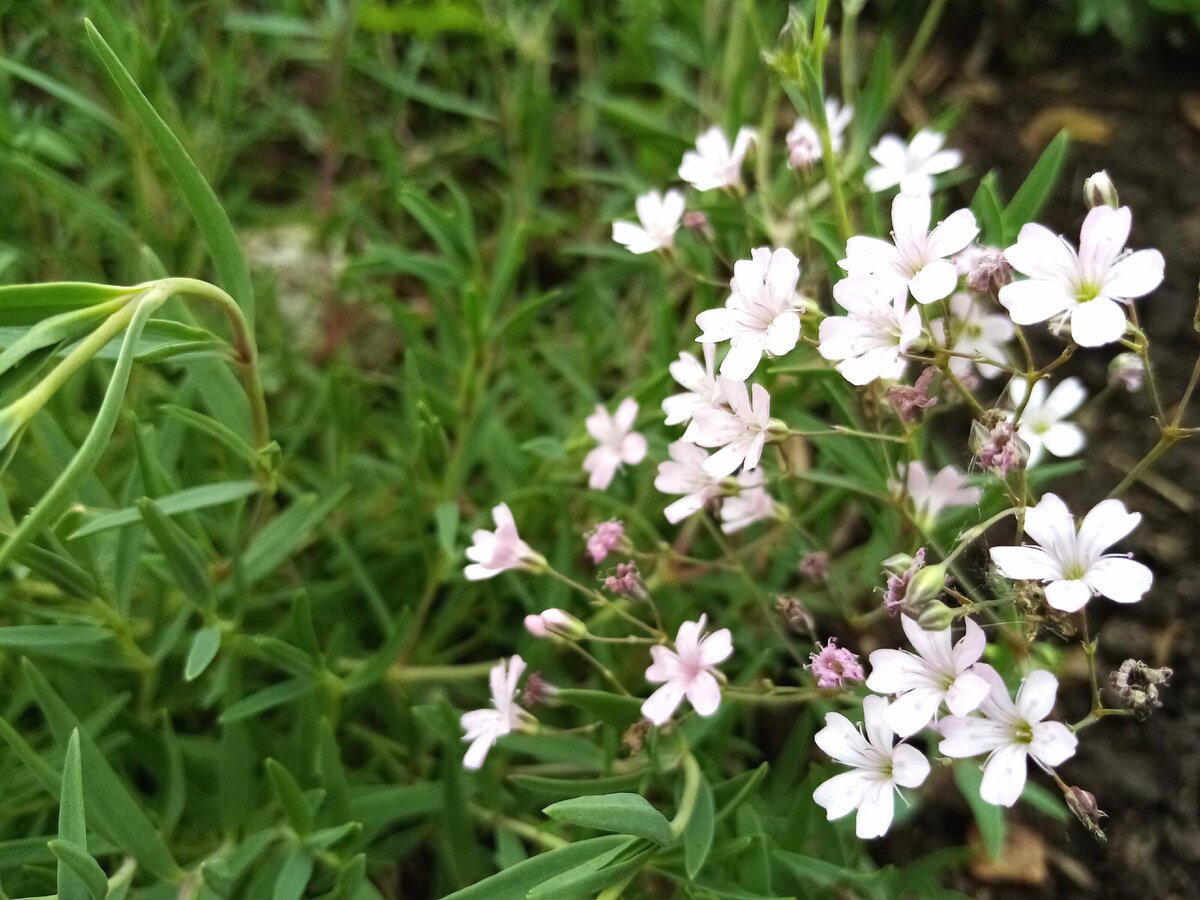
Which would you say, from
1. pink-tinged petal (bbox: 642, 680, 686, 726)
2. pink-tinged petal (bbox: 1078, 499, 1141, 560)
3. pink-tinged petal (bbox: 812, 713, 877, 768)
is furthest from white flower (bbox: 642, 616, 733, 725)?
pink-tinged petal (bbox: 1078, 499, 1141, 560)

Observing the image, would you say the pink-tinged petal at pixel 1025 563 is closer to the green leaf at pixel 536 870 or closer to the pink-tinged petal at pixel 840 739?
the pink-tinged petal at pixel 840 739

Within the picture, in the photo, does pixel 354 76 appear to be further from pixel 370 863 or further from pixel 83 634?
pixel 370 863

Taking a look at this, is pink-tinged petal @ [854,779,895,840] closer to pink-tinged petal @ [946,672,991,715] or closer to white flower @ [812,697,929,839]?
white flower @ [812,697,929,839]

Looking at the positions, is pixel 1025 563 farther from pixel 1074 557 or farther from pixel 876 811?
pixel 876 811

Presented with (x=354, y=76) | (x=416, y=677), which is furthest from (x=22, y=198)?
(x=416, y=677)

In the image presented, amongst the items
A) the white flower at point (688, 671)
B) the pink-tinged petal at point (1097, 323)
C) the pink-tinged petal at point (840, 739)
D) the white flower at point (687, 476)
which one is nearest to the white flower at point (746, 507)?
the white flower at point (687, 476)

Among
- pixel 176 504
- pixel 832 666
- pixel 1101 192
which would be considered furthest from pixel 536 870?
pixel 1101 192
